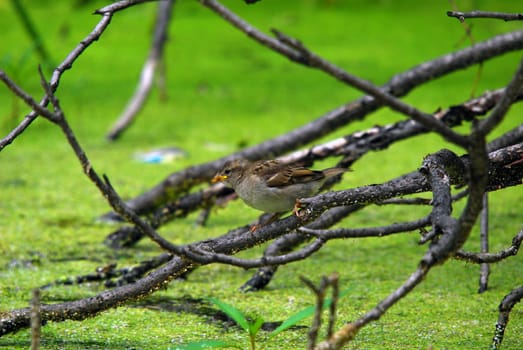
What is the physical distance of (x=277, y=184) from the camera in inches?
87.4

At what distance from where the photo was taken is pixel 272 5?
566 centimetres

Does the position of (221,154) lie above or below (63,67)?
above

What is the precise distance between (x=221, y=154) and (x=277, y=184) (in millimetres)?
1697

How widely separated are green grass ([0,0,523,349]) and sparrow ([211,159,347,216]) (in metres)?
A: 0.27

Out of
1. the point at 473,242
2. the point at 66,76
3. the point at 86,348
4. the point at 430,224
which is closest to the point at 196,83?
the point at 66,76

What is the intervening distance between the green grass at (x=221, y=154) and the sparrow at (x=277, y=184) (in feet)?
0.88

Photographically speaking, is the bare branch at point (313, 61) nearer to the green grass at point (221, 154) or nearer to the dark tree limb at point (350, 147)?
the green grass at point (221, 154)

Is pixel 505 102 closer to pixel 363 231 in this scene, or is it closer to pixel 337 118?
pixel 363 231

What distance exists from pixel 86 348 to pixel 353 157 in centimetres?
105

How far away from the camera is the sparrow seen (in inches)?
85.9

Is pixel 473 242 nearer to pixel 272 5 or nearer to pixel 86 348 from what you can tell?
pixel 86 348

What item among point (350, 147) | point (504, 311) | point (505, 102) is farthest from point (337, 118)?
point (505, 102)

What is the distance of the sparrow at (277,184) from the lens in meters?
2.18

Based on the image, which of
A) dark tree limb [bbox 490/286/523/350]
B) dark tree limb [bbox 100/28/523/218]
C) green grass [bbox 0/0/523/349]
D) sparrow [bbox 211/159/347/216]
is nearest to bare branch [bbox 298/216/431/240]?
dark tree limb [bbox 490/286/523/350]
